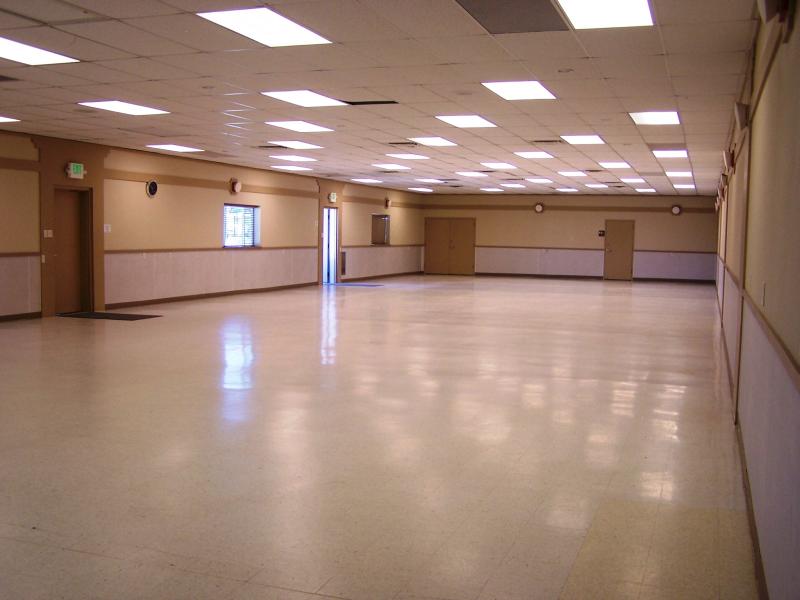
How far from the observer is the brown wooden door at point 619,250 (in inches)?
1013

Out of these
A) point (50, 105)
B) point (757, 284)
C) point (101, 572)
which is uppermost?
point (50, 105)

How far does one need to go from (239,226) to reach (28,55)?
10889mm

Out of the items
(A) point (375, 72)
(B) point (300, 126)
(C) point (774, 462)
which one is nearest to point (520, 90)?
(A) point (375, 72)

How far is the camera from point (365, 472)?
4719 millimetres

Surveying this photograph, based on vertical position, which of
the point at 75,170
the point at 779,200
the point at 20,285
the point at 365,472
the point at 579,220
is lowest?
the point at 365,472

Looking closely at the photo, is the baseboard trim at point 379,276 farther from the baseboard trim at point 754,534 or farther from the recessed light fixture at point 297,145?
the baseboard trim at point 754,534

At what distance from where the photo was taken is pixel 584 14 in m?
5.30

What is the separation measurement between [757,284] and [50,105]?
8.33 meters

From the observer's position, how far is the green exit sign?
12.7 metres

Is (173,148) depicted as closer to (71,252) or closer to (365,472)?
(71,252)

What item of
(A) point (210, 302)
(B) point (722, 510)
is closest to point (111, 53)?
(B) point (722, 510)

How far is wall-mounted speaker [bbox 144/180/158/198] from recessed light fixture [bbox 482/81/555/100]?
333 inches

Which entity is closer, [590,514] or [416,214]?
[590,514]

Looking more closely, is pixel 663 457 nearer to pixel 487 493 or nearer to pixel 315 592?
pixel 487 493
